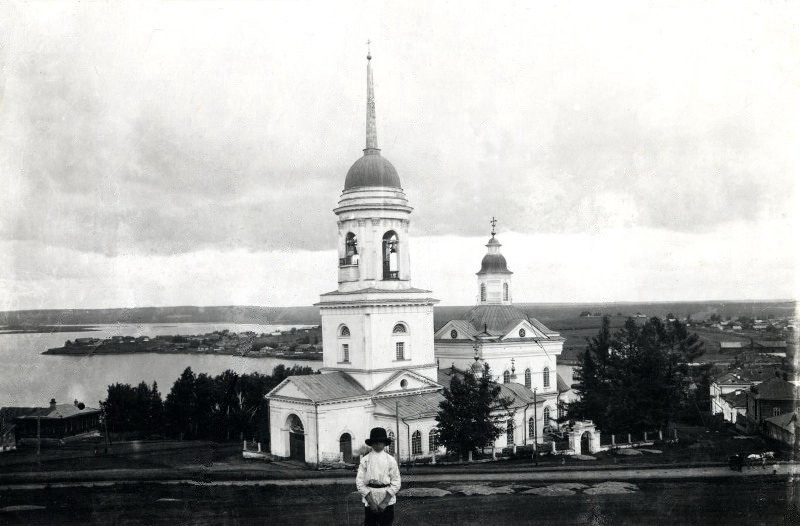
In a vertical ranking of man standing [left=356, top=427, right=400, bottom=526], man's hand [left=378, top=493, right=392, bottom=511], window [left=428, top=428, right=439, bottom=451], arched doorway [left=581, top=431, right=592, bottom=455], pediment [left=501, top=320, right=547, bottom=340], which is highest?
pediment [left=501, top=320, right=547, bottom=340]

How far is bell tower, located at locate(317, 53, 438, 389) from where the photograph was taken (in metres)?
29.5

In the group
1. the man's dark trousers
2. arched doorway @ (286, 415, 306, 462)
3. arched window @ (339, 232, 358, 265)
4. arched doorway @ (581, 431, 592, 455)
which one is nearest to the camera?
the man's dark trousers

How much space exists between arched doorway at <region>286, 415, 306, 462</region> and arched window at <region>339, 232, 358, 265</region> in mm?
6962

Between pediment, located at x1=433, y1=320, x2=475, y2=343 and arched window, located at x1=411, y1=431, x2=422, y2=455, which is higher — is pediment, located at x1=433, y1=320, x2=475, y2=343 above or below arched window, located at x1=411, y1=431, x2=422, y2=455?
above

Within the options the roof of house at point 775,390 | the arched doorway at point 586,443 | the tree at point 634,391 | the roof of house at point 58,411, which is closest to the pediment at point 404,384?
the arched doorway at point 586,443

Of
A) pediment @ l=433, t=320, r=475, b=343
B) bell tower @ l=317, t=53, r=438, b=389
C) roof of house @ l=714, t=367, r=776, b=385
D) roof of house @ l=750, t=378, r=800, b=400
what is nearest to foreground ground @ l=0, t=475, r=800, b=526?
bell tower @ l=317, t=53, r=438, b=389

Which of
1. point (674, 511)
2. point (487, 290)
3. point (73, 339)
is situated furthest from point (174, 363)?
point (674, 511)

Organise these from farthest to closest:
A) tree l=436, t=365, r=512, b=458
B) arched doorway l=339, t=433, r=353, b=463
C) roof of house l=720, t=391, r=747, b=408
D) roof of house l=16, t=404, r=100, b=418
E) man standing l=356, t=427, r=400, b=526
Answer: roof of house l=720, t=391, r=747, b=408, roof of house l=16, t=404, r=100, b=418, arched doorway l=339, t=433, r=353, b=463, tree l=436, t=365, r=512, b=458, man standing l=356, t=427, r=400, b=526

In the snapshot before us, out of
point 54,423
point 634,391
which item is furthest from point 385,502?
point 54,423

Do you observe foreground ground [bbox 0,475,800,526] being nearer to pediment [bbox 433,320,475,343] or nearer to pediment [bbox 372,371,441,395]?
pediment [bbox 372,371,441,395]

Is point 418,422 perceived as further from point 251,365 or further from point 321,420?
point 251,365

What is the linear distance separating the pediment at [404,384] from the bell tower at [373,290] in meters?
0.27

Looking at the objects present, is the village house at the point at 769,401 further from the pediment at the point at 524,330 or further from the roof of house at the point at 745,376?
the pediment at the point at 524,330

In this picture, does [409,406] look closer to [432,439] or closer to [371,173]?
[432,439]
